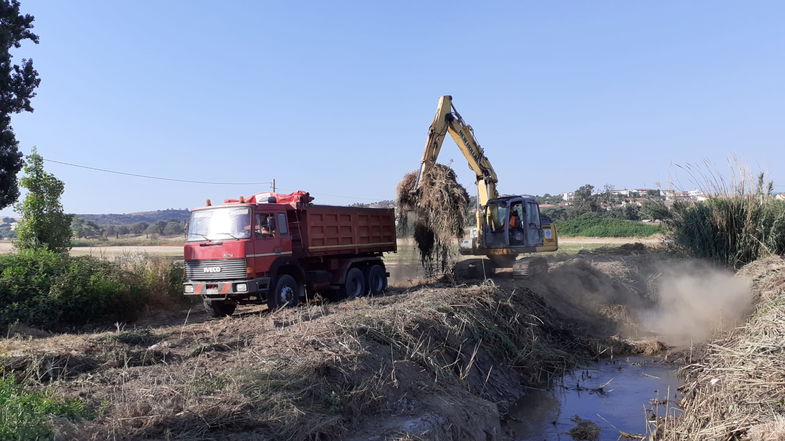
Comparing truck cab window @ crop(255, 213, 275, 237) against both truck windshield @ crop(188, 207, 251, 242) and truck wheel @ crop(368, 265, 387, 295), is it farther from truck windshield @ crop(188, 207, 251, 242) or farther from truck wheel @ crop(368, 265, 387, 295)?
truck wheel @ crop(368, 265, 387, 295)

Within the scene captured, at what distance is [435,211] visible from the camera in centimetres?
1633

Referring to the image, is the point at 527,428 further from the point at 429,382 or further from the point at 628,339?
the point at 628,339

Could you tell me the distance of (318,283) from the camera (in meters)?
15.0

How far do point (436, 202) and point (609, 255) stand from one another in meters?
10.3

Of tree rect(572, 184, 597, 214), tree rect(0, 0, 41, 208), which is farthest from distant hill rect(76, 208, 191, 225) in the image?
tree rect(0, 0, 41, 208)

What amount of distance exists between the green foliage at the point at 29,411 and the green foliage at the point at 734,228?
15988 millimetres

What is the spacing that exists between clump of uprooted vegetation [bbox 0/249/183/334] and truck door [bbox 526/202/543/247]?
10322 millimetres

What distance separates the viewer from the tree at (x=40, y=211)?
16875 mm

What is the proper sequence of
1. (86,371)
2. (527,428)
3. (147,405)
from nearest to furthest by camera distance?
1. (147,405)
2. (86,371)
3. (527,428)

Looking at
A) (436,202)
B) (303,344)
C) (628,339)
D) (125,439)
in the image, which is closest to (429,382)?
(303,344)

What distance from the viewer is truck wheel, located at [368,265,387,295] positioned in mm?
17016

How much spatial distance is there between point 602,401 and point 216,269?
8170 millimetres

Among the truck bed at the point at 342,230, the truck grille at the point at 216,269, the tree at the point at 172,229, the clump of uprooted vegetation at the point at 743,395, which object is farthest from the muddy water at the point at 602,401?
the tree at the point at 172,229

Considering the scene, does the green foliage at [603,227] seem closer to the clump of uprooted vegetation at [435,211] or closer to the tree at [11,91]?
the clump of uprooted vegetation at [435,211]
